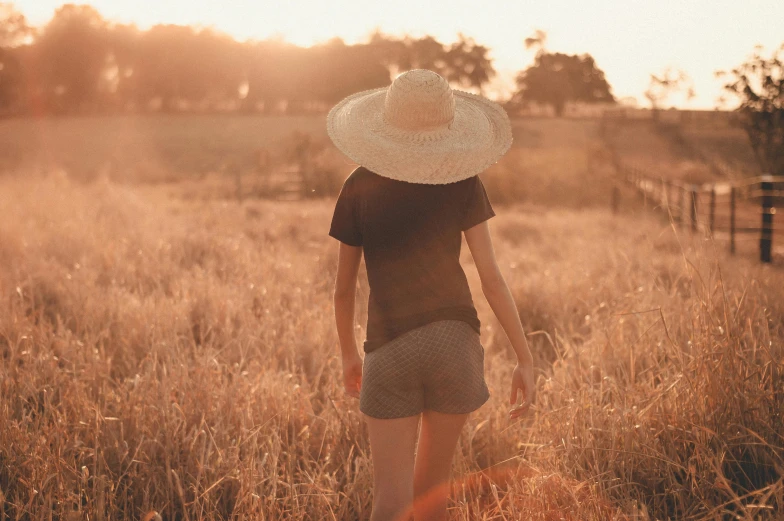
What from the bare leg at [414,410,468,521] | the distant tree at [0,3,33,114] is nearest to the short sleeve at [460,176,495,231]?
the bare leg at [414,410,468,521]

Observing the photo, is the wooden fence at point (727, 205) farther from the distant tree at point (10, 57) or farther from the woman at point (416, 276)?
the distant tree at point (10, 57)

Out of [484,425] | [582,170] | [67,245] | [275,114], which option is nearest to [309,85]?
[275,114]

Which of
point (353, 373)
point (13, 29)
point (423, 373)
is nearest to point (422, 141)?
point (423, 373)

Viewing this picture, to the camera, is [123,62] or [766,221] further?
[123,62]

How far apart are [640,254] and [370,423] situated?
6.31 metres

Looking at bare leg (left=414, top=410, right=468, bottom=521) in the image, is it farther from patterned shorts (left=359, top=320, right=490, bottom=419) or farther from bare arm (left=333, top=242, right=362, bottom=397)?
bare arm (left=333, top=242, right=362, bottom=397)

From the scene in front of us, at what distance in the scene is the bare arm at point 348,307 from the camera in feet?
6.90

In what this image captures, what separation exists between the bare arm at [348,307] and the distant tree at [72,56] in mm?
42978

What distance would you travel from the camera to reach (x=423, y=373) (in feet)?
6.42

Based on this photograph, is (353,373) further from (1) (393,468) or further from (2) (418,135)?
(2) (418,135)

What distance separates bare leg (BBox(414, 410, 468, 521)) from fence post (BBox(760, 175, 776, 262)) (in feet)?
26.8

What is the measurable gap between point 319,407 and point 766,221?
24.5 feet

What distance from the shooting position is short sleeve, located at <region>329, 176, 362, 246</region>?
2.02m

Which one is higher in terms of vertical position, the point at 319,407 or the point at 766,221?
the point at 766,221
